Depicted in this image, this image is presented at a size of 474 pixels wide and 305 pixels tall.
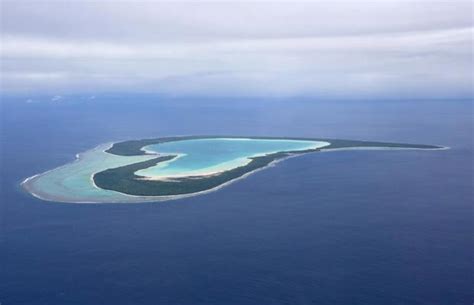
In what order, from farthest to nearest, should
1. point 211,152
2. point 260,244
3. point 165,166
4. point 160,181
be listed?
point 211,152 → point 165,166 → point 160,181 → point 260,244

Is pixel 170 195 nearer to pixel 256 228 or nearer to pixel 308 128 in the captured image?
pixel 256 228

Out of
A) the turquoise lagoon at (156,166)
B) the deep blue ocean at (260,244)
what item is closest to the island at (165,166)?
the turquoise lagoon at (156,166)

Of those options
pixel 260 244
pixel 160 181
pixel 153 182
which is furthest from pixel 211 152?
pixel 260 244

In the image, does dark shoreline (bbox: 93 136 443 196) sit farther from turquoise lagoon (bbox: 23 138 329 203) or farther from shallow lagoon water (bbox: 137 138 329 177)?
shallow lagoon water (bbox: 137 138 329 177)

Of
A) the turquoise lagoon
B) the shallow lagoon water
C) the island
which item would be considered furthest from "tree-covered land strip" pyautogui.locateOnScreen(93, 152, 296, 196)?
the shallow lagoon water

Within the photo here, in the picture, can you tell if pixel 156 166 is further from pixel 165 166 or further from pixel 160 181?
pixel 160 181

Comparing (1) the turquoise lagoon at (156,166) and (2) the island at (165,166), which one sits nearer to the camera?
(1) the turquoise lagoon at (156,166)

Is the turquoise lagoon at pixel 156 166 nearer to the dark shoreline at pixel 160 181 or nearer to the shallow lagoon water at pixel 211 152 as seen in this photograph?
the shallow lagoon water at pixel 211 152
